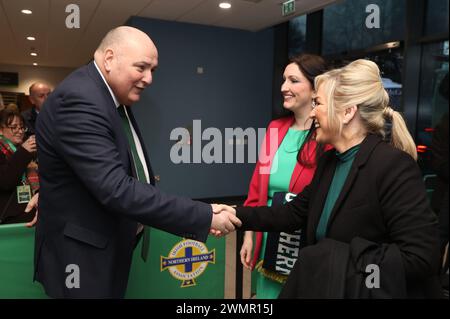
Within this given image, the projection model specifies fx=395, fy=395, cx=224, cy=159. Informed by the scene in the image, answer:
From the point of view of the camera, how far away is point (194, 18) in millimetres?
5883

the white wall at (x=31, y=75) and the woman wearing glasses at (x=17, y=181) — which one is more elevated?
the white wall at (x=31, y=75)

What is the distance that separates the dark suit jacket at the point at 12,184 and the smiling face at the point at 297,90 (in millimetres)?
1449

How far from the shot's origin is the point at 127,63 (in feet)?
4.74

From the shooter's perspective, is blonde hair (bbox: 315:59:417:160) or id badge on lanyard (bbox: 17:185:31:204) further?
id badge on lanyard (bbox: 17:185:31:204)

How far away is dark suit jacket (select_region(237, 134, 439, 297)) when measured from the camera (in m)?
0.94

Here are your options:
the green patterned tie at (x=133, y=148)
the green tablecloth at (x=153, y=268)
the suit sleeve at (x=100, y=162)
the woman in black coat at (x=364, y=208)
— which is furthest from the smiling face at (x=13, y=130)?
the woman in black coat at (x=364, y=208)

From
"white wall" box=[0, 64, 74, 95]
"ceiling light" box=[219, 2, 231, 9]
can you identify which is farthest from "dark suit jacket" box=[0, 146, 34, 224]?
"white wall" box=[0, 64, 74, 95]

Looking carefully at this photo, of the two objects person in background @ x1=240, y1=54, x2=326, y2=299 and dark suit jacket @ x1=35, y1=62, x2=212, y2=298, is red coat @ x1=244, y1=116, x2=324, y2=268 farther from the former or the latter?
dark suit jacket @ x1=35, y1=62, x2=212, y2=298

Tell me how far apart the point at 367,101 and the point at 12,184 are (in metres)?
1.93

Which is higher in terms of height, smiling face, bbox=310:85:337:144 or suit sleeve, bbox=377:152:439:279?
smiling face, bbox=310:85:337:144

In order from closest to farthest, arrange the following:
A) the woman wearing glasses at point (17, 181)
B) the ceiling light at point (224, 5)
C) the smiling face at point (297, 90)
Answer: the smiling face at point (297, 90)
the woman wearing glasses at point (17, 181)
the ceiling light at point (224, 5)

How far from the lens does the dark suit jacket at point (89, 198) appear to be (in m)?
1.25

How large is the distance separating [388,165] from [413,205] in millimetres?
130

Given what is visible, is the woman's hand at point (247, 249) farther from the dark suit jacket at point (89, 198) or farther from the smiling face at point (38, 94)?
the smiling face at point (38, 94)
